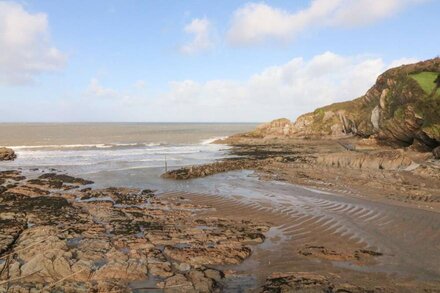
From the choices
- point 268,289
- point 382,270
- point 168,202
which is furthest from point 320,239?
point 168,202

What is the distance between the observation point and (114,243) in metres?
11.4

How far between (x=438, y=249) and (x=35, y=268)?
37.4 ft

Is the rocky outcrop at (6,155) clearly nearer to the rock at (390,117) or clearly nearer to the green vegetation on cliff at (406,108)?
the rock at (390,117)

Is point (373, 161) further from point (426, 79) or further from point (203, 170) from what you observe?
point (426, 79)

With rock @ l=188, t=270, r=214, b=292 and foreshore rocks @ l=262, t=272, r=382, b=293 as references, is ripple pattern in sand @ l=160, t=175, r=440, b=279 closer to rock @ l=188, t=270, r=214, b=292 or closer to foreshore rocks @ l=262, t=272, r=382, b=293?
foreshore rocks @ l=262, t=272, r=382, b=293

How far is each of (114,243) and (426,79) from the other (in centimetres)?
3389

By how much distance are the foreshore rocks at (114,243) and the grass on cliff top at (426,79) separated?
85.7 feet

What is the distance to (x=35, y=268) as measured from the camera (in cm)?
916

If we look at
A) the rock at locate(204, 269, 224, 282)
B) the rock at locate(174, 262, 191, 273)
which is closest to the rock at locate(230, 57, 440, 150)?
the rock at locate(204, 269, 224, 282)

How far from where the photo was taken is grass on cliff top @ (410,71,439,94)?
32.2 metres

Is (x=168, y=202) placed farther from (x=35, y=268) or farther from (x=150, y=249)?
(x=35, y=268)

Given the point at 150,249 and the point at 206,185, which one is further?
the point at 206,185

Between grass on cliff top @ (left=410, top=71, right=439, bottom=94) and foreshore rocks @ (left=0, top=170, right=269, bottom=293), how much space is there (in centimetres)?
2613

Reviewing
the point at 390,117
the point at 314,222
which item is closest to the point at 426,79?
the point at 390,117
